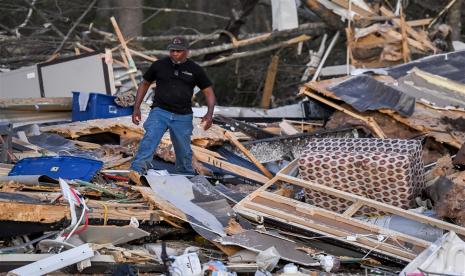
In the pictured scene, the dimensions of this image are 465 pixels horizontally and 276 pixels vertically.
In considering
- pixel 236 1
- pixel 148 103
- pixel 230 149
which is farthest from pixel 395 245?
pixel 236 1

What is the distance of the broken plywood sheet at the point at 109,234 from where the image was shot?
7270mm

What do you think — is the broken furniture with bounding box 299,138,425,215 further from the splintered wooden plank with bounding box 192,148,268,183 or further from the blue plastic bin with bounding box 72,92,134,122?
the blue plastic bin with bounding box 72,92,134,122

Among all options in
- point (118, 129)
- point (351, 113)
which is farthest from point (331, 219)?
point (118, 129)

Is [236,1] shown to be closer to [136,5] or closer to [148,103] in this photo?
[136,5]

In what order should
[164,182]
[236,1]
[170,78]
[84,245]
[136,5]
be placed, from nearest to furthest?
[84,245] → [164,182] → [170,78] → [136,5] → [236,1]

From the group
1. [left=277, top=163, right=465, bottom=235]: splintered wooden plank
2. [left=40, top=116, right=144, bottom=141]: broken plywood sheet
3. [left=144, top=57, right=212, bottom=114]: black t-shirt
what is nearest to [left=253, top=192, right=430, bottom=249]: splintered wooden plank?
Answer: [left=277, top=163, right=465, bottom=235]: splintered wooden plank

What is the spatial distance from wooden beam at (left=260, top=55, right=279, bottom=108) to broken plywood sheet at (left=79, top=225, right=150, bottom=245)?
10.7 m

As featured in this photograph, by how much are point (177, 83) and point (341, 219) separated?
2322 millimetres

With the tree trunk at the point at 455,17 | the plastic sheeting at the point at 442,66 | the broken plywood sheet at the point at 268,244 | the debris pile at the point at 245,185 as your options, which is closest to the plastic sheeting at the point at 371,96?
the debris pile at the point at 245,185

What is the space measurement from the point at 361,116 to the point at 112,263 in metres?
5.81

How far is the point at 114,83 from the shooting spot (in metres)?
13.9

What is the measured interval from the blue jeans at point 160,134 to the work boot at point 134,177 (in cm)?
19

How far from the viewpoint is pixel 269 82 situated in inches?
714

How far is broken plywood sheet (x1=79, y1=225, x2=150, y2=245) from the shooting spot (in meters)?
7.27
